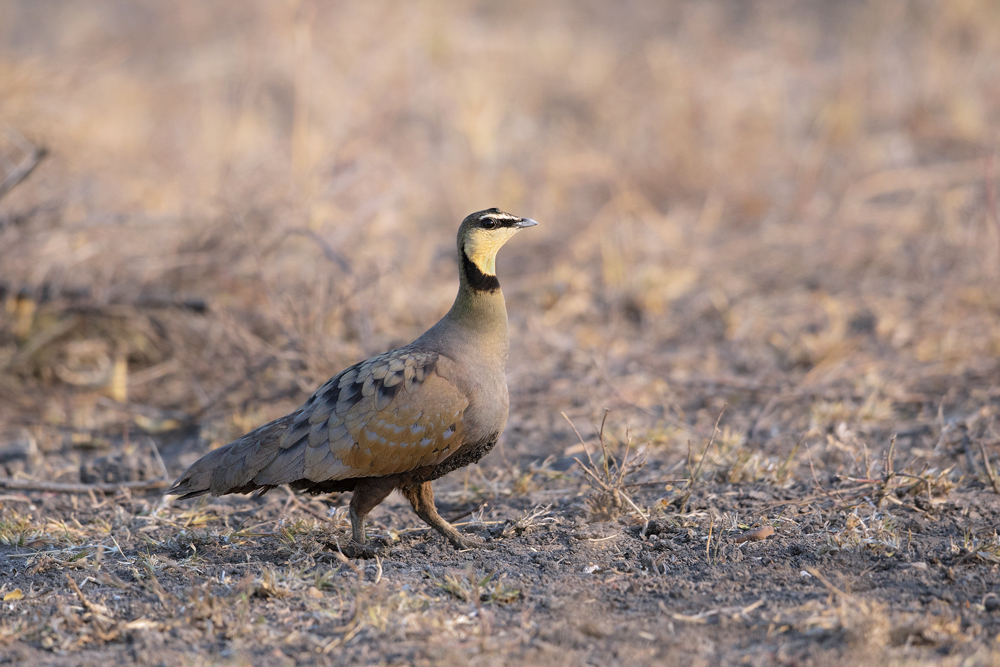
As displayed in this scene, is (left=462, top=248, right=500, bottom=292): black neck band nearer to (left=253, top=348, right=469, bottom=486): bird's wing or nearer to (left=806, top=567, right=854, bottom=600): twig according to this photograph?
(left=253, top=348, right=469, bottom=486): bird's wing

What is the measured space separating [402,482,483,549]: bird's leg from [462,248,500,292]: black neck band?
2.92ft

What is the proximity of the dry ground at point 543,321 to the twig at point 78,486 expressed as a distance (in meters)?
0.03

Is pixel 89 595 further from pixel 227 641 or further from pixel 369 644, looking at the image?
pixel 369 644

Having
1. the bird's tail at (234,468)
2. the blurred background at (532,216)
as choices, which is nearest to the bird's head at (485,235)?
the bird's tail at (234,468)

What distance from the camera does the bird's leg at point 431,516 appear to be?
13.0 feet

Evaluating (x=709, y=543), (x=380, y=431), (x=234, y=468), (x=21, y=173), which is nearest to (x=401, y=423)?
(x=380, y=431)

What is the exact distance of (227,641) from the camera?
3.13 metres

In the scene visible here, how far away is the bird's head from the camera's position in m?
4.02

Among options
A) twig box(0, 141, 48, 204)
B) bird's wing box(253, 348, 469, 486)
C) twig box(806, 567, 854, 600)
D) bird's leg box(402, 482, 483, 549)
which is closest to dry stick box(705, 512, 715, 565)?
twig box(806, 567, 854, 600)

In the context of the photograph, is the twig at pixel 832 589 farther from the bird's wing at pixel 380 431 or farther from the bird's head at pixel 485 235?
the bird's head at pixel 485 235

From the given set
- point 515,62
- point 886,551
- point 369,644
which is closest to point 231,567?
point 369,644

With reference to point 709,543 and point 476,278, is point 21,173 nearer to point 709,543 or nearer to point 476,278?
point 476,278

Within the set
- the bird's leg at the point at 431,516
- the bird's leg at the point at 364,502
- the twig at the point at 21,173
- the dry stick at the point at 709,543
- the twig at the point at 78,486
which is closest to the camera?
the dry stick at the point at 709,543

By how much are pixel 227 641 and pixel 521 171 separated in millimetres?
7605
